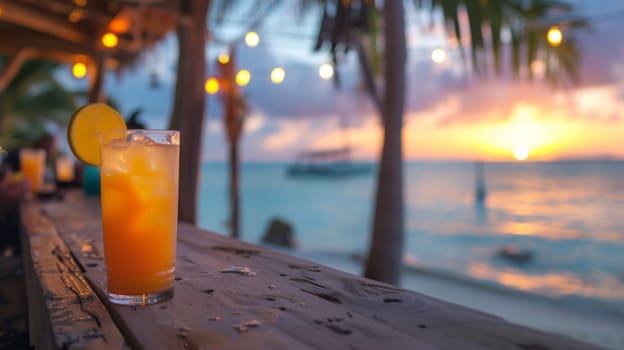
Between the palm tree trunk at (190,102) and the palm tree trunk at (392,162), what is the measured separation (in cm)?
120

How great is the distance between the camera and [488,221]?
18266 millimetres

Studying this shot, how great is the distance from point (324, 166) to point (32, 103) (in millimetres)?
34258

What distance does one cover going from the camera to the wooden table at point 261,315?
0.52 meters

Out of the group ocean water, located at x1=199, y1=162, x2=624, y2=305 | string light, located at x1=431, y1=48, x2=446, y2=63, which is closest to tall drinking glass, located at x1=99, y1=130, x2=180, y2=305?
ocean water, located at x1=199, y1=162, x2=624, y2=305

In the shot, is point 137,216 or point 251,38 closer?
point 137,216

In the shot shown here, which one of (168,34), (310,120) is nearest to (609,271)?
(168,34)

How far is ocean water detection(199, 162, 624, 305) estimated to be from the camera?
31.9 ft

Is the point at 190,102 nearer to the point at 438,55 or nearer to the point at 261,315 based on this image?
the point at 261,315

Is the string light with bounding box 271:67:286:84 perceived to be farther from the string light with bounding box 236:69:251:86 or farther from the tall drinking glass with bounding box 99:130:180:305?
the tall drinking glass with bounding box 99:130:180:305

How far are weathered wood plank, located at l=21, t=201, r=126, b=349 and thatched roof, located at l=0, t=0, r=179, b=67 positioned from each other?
2585 millimetres

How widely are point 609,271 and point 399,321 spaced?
1168 centimetres

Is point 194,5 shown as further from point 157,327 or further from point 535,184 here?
point 535,184

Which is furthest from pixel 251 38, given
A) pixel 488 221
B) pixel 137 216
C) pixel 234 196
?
pixel 488 221

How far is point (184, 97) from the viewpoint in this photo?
307 cm
